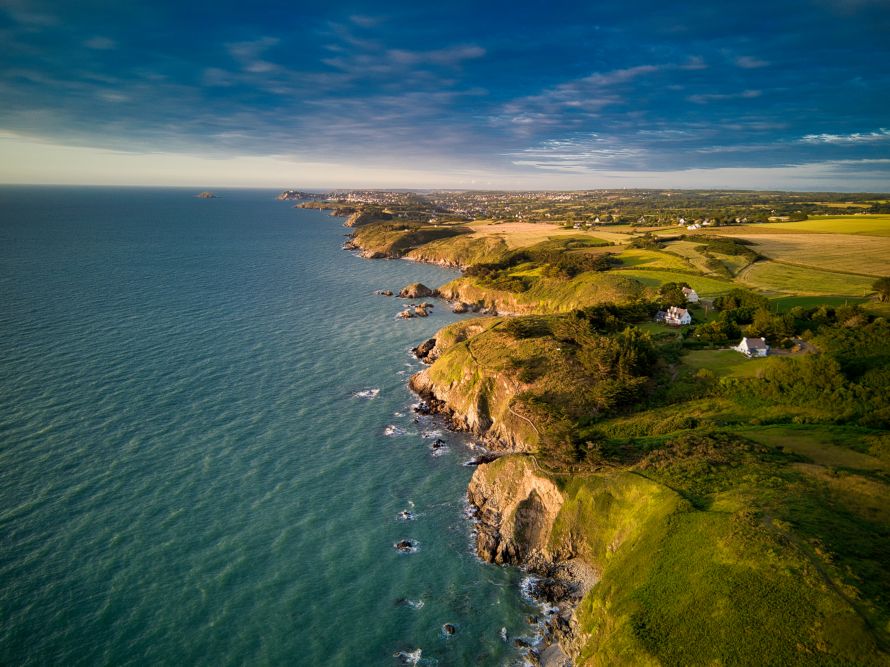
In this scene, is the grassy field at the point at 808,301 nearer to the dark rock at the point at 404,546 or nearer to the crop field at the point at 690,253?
the crop field at the point at 690,253

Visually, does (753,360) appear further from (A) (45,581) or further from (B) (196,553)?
(A) (45,581)

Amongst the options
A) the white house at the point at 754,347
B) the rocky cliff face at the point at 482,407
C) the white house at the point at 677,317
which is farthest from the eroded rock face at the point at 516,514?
the white house at the point at 677,317

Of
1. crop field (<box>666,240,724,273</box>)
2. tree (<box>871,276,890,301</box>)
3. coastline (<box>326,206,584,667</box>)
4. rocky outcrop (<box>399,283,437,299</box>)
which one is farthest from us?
rocky outcrop (<box>399,283,437,299</box>)

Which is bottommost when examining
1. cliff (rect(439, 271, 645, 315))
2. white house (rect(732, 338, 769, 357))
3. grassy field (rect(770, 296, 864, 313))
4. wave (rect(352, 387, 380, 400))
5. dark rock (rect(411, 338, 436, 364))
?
wave (rect(352, 387, 380, 400))

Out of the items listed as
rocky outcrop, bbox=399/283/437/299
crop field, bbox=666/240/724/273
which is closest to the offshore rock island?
crop field, bbox=666/240/724/273

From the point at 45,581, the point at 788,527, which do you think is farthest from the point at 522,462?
the point at 45,581

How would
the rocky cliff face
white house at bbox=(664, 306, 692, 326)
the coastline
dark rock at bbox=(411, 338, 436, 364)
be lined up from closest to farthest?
1. the coastline
2. the rocky cliff face
3. white house at bbox=(664, 306, 692, 326)
4. dark rock at bbox=(411, 338, 436, 364)

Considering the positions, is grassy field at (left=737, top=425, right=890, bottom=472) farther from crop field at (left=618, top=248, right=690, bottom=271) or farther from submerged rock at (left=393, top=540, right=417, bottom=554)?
crop field at (left=618, top=248, right=690, bottom=271)
